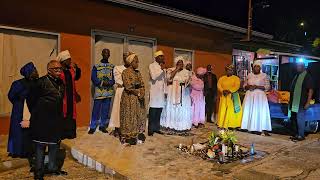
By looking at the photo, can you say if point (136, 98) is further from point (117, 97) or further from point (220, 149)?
point (220, 149)

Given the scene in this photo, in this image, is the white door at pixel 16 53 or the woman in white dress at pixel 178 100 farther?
the woman in white dress at pixel 178 100

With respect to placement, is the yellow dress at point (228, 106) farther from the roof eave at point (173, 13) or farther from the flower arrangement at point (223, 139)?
the flower arrangement at point (223, 139)

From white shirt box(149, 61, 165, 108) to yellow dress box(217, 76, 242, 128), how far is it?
7.58 feet

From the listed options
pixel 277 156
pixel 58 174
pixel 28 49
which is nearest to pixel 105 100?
pixel 28 49

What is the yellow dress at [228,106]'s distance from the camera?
9469 mm

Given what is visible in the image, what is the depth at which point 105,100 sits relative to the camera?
8.09 metres

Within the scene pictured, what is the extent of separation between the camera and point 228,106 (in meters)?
9.53

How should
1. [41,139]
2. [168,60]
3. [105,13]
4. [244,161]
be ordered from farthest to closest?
[168,60], [105,13], [244,161], [41,139]

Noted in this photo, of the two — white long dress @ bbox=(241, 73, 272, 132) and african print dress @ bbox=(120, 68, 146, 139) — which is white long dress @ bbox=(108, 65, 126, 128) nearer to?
african print dress @ bbox=(120, 68, 146, 139)

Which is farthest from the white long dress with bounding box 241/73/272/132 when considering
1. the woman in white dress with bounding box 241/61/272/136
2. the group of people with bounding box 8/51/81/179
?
the group of people with bounding box 8/51/81/179

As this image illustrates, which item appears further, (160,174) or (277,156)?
(277,156)

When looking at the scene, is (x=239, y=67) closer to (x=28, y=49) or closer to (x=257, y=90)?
(x=257, y=90)

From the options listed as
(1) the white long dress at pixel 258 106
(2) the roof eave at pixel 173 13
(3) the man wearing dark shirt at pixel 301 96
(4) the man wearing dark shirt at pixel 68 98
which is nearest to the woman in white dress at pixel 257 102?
(1) the white long dress at pixel 258 106

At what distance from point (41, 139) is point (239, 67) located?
11436mm
